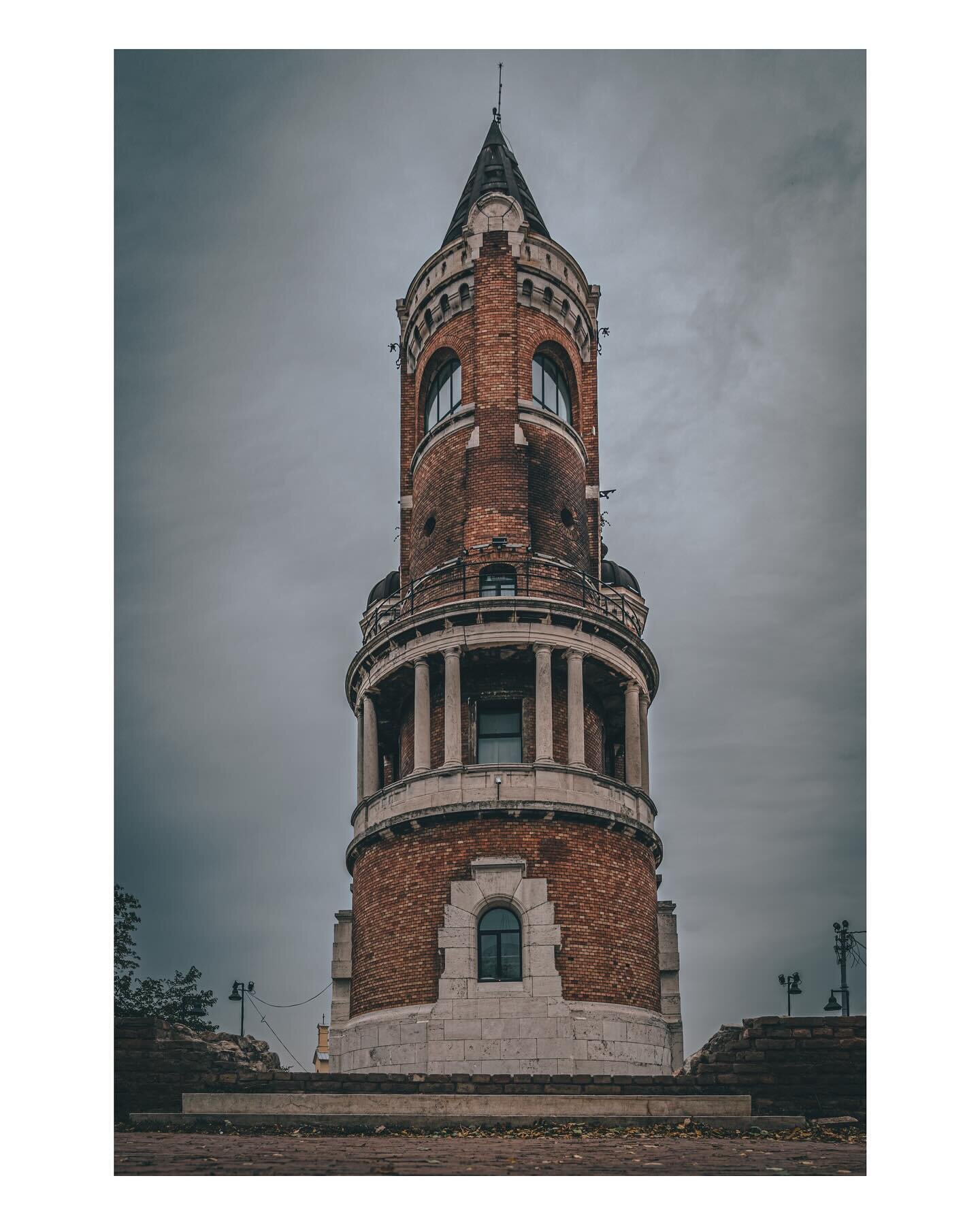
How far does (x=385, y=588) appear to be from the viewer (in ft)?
123

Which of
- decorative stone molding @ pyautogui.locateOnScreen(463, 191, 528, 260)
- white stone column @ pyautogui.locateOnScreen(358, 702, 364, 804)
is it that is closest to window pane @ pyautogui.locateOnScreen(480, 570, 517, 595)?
white stone column @ pyautogui.locateOnScreen(358, 702, 364, 804)

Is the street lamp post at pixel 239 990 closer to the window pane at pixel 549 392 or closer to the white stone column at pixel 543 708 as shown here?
the white stone column at pixel 543 708

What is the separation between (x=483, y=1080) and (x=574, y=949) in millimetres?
5351

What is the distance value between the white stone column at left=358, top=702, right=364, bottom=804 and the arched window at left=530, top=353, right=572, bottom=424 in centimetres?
817

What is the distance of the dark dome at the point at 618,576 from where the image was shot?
35688mm

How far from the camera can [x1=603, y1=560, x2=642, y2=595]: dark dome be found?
3569 centimetres

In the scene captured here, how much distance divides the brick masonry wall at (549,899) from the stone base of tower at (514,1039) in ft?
1.37

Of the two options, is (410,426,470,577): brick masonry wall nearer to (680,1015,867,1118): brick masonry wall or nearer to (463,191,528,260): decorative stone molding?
(463,191,528,260): decorative stone molding

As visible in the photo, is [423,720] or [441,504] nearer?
[423,720]

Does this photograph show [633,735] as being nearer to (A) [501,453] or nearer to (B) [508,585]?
(B) [508,585]

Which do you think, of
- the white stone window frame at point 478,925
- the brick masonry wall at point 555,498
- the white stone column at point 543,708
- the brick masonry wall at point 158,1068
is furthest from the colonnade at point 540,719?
the brick masonry wall at point 158,1068

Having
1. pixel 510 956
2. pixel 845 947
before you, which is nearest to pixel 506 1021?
pixel 510 956

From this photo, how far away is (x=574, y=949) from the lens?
2306 cm

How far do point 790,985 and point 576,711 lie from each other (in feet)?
23.3
